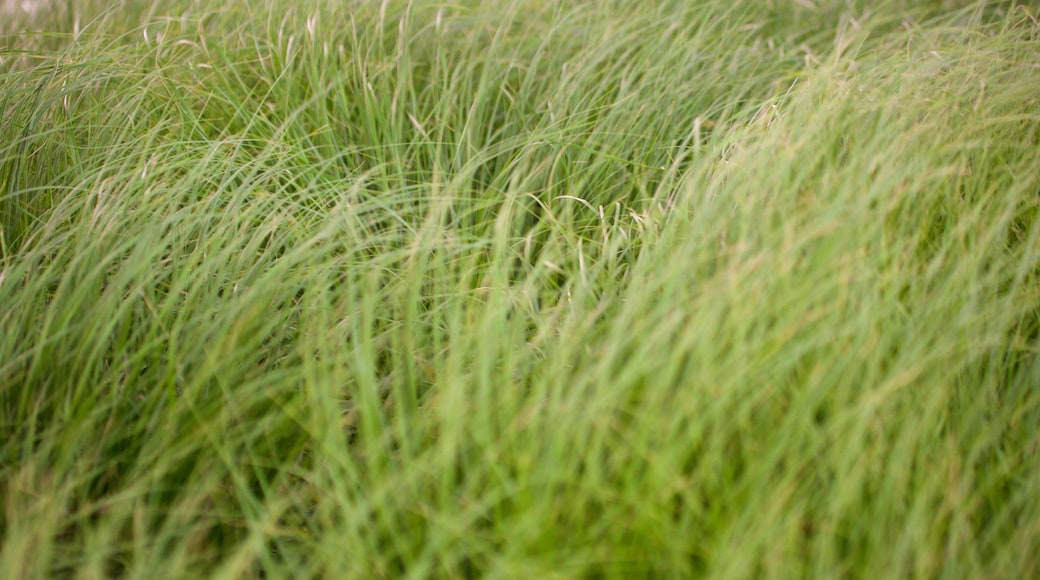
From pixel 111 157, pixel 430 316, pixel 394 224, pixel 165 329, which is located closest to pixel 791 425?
pixel 430 316

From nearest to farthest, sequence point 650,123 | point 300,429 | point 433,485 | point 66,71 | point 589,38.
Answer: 1. point 433,485
2. point 300,429
3. point 66,71
4. point 650,123
5. point 589,38

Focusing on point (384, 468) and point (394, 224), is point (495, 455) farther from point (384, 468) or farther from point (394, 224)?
point (394, 224)

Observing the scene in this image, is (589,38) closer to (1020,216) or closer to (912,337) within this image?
(1020,216)

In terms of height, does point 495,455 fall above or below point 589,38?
below

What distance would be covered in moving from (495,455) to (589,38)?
1.75 meters

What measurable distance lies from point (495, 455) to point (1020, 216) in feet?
4.30

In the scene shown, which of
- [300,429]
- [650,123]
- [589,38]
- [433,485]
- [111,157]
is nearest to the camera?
[433,485]

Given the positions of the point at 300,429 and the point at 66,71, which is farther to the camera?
the point at 66,71

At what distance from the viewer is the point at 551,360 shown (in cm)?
153

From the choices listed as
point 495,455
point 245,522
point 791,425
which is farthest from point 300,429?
point 791,425

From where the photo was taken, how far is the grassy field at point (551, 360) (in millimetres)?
1268

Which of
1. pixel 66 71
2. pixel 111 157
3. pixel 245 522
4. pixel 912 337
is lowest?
pixel 245 522

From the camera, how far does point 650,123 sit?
2.40 m

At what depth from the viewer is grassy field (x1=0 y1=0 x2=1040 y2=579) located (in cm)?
127
